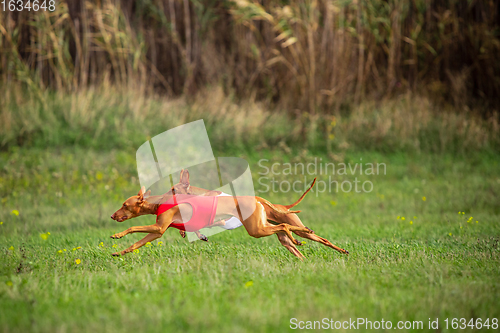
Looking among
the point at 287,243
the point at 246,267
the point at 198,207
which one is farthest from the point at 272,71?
the point at 198,207

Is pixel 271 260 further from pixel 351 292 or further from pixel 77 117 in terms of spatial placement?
pixel 77 117

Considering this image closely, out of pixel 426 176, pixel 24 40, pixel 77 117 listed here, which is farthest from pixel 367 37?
pixel 24 40

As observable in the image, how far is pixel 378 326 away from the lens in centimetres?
324

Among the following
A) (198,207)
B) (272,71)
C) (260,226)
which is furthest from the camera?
(272,71)

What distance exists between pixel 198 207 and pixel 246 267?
91 cm

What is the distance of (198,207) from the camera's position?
161 inches

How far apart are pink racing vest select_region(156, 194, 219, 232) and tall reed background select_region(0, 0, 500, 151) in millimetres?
7536

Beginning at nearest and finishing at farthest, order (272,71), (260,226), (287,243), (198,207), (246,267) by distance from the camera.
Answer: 1. (198,207)
2. (260,226)
3. (246,267)
4. (287,243)
5. (272,71)

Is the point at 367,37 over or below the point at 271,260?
over

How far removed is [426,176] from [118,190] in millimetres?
6449

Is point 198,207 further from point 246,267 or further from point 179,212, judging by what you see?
point 246,267

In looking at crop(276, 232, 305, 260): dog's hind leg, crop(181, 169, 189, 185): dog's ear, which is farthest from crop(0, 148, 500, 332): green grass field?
crop(181, 169, 189, 185): dog's ear

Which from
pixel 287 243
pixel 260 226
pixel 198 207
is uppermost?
pixel 198 207

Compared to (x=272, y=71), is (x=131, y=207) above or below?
above
